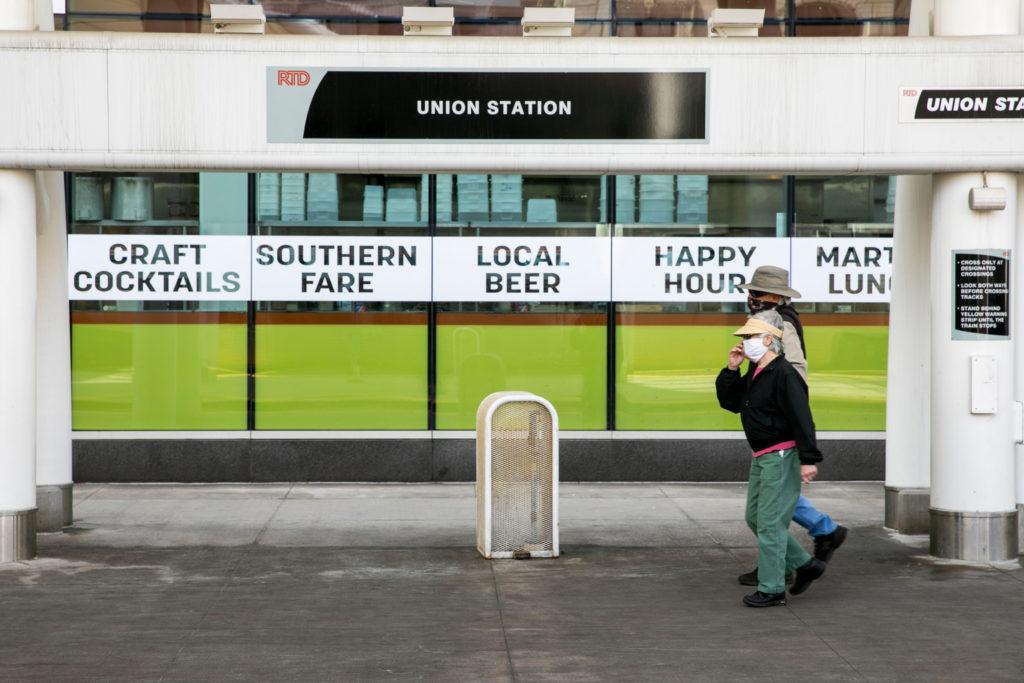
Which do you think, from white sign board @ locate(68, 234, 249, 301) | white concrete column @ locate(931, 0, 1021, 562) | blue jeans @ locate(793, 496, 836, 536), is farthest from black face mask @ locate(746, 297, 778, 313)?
white sign board @ locate(68, 234, 249, 301)

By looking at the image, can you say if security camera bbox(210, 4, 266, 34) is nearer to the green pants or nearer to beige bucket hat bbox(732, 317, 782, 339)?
beige bucket hat bbox(732, 317, 782, 339)

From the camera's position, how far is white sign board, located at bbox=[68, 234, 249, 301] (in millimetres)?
12141

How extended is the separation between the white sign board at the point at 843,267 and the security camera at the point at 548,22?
4552mm

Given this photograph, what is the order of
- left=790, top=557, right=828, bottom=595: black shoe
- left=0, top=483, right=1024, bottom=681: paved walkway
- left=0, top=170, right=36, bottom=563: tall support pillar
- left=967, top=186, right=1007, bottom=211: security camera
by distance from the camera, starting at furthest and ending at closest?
left=967, top=186, right=1007, bottom=211: security camera < left=0, top=170, right=36, bottom=563: tall support pillar < left=790, top=557, right=828, bottom=595: black shoe < left=0, top=483, right=1024, bottom=681: paved walkway

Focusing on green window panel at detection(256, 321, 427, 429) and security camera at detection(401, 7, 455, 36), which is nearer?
security camera at detection(401, 7, 455, 36)

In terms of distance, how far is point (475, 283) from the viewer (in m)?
12.3

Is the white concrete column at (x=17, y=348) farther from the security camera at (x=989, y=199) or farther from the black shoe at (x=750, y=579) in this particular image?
the security camera at (x=989, y=199)

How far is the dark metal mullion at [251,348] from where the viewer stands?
12203mm

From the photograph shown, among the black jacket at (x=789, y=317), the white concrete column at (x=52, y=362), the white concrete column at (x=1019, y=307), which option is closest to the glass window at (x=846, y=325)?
the white concrete column at (x=1019, y=307)

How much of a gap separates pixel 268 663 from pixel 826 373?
7.69 m

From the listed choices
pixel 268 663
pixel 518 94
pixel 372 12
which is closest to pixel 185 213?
pixel 372 12

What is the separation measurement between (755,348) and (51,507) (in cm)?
545

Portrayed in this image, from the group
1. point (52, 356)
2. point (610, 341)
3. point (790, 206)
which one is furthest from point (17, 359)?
point (790, 206)

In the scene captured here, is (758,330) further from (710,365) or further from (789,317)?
(710,365)
